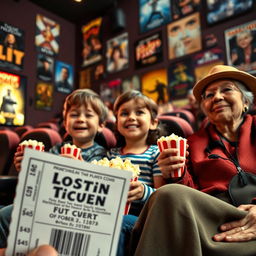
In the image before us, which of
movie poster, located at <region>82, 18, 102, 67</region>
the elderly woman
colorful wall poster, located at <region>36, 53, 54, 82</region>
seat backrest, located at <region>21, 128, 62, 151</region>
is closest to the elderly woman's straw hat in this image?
the elderly woman

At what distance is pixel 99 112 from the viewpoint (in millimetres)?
1441

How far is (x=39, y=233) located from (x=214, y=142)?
87 cm

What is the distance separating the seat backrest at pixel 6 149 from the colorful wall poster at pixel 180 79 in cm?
254

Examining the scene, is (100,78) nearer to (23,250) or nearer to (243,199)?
(243,199)

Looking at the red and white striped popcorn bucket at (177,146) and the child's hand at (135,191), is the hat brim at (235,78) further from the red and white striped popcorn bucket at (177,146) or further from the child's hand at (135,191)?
the child's hand at (135,191)

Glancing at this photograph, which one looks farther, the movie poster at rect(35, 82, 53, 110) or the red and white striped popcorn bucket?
the movie poster at rect(35, 82, 53, 110)

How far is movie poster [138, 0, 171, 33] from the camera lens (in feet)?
13.1

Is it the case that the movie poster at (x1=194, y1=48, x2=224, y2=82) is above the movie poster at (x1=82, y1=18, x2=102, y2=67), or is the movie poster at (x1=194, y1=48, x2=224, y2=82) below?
below

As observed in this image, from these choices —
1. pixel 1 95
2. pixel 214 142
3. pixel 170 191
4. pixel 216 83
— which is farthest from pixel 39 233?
pixel 216 83

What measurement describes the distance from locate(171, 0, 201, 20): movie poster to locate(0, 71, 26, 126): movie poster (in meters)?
3.39

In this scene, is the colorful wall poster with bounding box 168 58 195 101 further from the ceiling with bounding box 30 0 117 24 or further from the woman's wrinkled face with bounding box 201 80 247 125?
the woman's wrinkled face with bounding box 201 80 247 125

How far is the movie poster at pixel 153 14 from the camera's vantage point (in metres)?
4.00

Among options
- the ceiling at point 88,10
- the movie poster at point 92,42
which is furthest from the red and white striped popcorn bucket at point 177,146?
the movie poster at point 92,42

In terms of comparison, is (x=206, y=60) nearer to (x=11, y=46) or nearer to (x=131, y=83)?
(x=131, y=83)
